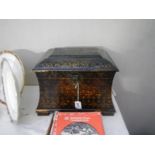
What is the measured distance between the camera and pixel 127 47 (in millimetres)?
1083

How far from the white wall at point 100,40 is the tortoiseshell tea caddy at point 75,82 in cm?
21

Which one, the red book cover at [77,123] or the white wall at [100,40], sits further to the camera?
the white wall at [100,40]

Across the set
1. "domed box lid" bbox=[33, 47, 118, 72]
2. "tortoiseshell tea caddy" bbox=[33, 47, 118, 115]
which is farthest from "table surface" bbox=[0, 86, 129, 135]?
"domed box lid" bbox=[33, 47, 118, 72]

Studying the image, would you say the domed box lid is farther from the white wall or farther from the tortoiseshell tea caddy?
the white wall

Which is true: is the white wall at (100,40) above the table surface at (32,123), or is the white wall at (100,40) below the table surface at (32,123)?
above

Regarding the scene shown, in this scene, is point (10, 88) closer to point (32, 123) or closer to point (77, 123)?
point (32, 123)

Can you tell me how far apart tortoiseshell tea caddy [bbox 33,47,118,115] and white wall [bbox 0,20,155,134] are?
21cm

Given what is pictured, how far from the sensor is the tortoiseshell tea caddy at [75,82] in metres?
0.81

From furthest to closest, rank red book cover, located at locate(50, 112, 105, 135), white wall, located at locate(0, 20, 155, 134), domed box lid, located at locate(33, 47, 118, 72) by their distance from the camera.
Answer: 1. white wall, located at locate(0, 20, 155, 134)
2. domed box lid, located at locate(33, 47, 118, 72)
3. red book cover, located at locate(50, 112, 105, 135)

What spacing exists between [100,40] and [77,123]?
1.56 ft

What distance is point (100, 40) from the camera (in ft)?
3.45

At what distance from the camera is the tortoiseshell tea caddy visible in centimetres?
81

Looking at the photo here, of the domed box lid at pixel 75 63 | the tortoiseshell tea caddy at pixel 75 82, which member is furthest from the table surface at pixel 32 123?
the domed box lid at pixel 75 63

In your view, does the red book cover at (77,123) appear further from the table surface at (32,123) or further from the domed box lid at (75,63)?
the domed box lid at (75,63)
